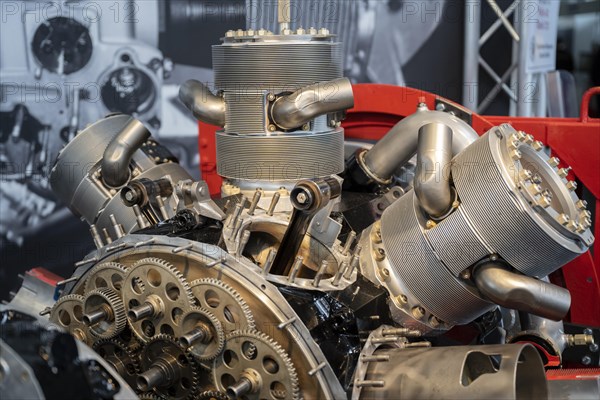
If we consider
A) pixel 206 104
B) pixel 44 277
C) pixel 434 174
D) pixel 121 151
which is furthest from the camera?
pixel 44 277

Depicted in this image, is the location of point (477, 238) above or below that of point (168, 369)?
above

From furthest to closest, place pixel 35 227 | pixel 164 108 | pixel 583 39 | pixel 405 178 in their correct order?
1. pixel 583 39
2. pixel 164 108
3. pixel 35 227
4. pixel 405 178

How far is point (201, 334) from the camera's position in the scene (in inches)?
58.4

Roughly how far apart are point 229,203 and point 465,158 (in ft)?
1.93

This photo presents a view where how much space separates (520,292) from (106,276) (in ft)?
3.02

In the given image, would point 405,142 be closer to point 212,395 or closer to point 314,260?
point 314,260

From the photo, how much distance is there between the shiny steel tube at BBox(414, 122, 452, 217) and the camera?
1.62 m

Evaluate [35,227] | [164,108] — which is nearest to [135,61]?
[164,108]

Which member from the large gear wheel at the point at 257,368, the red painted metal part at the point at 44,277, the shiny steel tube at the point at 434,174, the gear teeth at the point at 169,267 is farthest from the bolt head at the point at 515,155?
the red painted metal part at the point at 44,277

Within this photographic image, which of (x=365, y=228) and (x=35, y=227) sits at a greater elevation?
(x=365, y=228)

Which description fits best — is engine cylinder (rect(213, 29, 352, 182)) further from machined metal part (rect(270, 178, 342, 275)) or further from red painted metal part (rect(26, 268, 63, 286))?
red painted metal part (rect(26, 268, 63, 286))

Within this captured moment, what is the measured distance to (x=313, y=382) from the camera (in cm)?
145

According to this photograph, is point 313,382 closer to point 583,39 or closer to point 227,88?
point 227,88

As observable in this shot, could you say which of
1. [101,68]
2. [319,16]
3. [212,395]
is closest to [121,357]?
[212,395]
